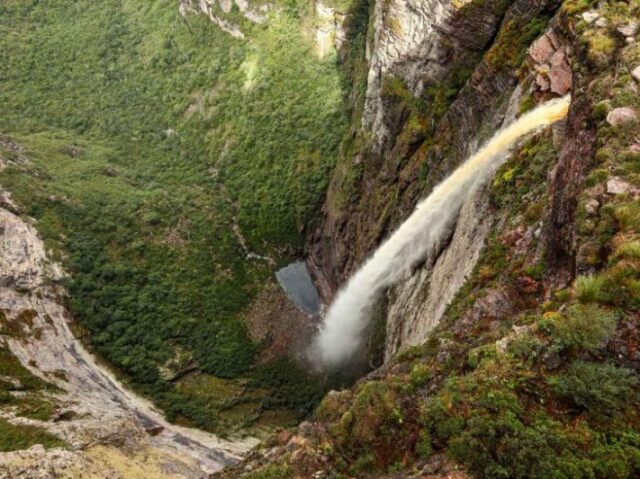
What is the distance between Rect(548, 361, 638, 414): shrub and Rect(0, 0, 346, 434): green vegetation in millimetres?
35370

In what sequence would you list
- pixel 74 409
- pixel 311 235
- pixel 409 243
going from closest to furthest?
pixel 74 409
pixel 409 243
pixel 311 235

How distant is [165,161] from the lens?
65500 millimetres

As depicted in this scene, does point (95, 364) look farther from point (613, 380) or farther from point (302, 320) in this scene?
point (613, 380)

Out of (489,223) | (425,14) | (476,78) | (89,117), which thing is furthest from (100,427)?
(89,117)

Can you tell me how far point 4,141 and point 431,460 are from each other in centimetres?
6331

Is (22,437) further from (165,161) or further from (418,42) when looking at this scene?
(165,161)

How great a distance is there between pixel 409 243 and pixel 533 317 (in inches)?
777

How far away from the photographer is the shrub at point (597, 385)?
1127 cm

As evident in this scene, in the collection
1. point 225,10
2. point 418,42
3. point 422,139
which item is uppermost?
point 225,10

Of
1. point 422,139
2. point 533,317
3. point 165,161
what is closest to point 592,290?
point 533,317

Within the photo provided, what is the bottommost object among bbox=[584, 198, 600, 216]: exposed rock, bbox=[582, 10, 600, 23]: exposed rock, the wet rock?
bbox=[584, 198, 600, 216]: exposed rock

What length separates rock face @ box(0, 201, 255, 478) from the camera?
27.2 metres

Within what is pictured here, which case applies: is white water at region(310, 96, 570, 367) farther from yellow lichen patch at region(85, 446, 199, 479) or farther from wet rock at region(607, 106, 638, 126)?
yellow lichen patch at region(85, 446, 199, 479)

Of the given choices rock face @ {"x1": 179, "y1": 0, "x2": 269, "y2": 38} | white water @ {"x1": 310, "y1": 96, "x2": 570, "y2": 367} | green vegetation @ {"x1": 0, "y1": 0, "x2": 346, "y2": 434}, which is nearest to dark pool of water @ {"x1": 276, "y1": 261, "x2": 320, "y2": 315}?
green vegetation @ {"x1": 0, "y1": 0, "x2": 346, "y2": 434}
